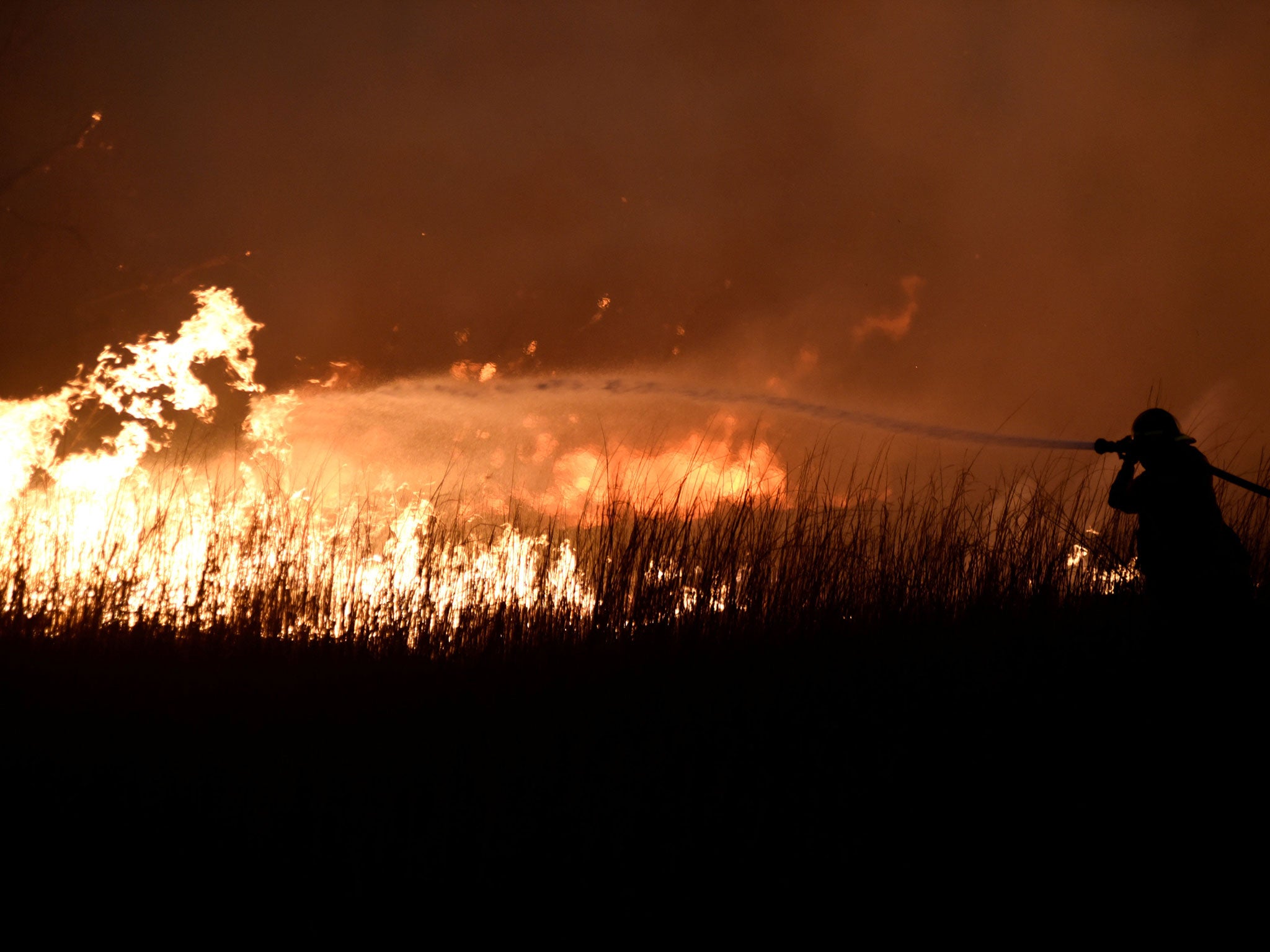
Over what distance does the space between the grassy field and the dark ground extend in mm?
12

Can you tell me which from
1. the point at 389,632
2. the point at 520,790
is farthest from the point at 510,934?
the point at 389,632

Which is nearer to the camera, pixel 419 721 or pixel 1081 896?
pixel 1081 896

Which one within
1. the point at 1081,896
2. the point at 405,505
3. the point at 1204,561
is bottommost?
the point at 1081,896

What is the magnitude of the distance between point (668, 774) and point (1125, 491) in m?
2.41

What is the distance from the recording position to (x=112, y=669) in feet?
12.6

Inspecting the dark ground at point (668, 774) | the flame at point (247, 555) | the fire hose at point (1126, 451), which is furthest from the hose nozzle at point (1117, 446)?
the flame at point (247, 555)

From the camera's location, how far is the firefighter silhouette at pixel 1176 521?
324 centimetres

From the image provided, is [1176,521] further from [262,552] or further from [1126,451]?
[262,552]

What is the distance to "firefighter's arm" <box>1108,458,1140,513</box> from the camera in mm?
3469

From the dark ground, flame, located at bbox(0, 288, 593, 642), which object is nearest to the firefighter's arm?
the dark ground

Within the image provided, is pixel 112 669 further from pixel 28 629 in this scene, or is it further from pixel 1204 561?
pixel 1204 561

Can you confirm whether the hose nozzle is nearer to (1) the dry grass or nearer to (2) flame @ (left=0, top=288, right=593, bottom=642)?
(1) the dry grass

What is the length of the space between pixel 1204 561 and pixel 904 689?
1301 mm

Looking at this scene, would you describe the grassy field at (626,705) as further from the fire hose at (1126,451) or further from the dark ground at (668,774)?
the fire hose at (1126,451)
